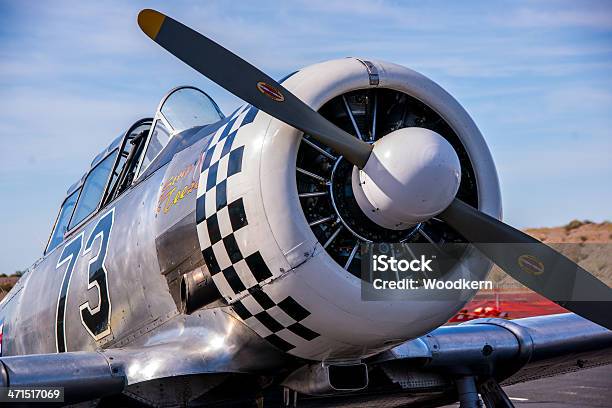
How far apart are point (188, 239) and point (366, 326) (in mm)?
1304

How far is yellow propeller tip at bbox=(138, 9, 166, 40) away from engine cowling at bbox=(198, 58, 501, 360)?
772 mm

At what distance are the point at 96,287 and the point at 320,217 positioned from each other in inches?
99.0

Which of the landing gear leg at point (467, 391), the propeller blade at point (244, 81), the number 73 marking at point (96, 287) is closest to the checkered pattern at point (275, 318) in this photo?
the propeller blade at point (244, 81)

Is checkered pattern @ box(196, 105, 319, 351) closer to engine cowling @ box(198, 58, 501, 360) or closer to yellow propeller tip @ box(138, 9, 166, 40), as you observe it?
engine cowling @ box(198, 58, 501, 360)

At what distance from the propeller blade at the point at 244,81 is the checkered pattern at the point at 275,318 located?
3.09ft

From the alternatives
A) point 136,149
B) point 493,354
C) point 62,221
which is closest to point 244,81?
point 136,149

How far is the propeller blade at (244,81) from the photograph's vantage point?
512 cm

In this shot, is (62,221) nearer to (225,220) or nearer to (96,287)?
(96,287)

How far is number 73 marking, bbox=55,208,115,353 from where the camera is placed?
6969 mm

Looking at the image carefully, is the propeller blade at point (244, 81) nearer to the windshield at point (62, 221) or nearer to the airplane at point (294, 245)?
the airplane at point (294, 245)

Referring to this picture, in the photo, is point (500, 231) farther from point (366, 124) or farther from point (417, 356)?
point (417, 356)

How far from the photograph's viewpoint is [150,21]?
5.22 m

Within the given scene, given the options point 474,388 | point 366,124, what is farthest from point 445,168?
point 474,388

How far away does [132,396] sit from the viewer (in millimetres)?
5840
